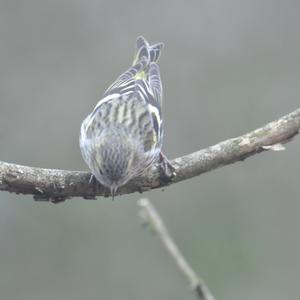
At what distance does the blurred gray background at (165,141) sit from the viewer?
9.81m

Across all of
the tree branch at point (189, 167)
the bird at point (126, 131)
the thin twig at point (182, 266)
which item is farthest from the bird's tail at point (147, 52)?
the thin twig at point (182, 266)

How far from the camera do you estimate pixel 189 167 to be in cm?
513

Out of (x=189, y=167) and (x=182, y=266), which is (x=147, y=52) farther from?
(x=182, y=266)

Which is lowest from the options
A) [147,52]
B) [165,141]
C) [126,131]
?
[126,131]

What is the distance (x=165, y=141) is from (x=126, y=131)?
418 centimetres

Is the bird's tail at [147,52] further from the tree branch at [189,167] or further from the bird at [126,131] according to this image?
the tree branch at [189,167]

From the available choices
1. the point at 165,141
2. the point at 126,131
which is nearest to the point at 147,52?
the point at 126,131

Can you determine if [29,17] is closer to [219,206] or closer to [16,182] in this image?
[219,206]

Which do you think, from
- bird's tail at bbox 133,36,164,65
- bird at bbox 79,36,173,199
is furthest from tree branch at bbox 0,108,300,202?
bird's tail at bbox 133,36,164,65

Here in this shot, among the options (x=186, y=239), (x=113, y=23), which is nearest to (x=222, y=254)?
(x=186, y=239)

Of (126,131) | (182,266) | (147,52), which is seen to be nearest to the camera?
(182,266)

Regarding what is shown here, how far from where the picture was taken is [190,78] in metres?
10.8

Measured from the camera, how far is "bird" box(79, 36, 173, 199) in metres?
5.32

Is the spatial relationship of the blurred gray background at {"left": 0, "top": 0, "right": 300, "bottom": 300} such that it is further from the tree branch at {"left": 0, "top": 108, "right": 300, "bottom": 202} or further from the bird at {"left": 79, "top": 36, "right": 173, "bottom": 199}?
the tree branch at {"left": 0, "top": 108, "right": 300, "bottom": 202}
